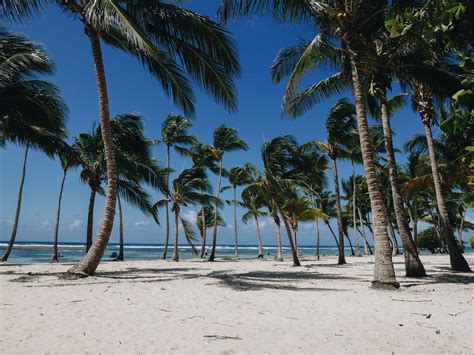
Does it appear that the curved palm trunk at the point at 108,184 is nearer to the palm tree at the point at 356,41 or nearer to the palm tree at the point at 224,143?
the palm tree at the point at 356,41

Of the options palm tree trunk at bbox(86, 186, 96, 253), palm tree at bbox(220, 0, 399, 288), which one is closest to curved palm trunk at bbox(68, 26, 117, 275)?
palm tree at bbox(220, 0, 399, 288)

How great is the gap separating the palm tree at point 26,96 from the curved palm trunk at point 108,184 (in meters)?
2.46

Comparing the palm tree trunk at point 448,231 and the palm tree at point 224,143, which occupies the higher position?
the palm tree at point 224,143

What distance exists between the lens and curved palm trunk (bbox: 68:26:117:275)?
8578mm

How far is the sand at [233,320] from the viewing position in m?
3.42

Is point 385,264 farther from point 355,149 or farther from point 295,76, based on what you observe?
point 355,149

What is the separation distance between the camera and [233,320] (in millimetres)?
4375

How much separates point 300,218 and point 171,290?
451 inches

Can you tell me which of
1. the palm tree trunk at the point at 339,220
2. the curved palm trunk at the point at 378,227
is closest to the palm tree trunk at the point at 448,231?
the curved palm trunk at the point at 378,227

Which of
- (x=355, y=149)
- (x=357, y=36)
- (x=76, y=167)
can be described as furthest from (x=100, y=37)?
(x=355, y=149)

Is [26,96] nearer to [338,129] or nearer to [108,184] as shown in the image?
[108,184]

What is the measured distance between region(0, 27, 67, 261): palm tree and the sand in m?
5.82

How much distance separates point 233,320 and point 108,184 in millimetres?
6223

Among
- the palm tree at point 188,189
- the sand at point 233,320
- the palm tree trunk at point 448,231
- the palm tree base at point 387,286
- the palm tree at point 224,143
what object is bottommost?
the sand at point 233,320
